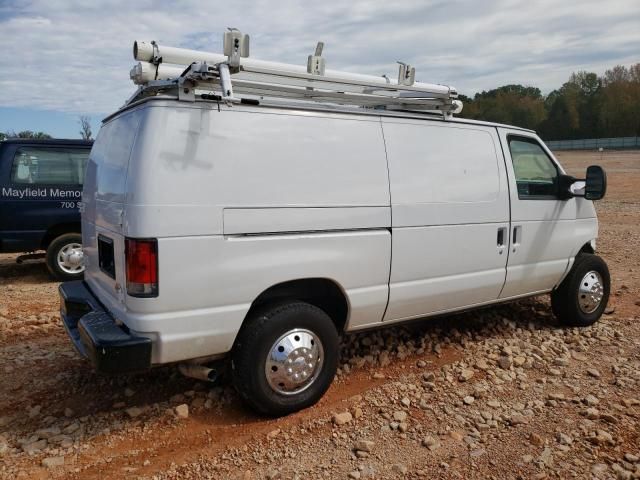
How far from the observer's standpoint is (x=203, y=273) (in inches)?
→ 128

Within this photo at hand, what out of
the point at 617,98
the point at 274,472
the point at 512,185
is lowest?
the point at 274,472

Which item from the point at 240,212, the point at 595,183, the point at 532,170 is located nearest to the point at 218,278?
the point at 240,212

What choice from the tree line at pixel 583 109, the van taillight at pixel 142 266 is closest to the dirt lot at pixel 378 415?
the van taillight at pixel 142 266

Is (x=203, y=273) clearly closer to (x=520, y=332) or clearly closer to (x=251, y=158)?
(x=251, y=158)

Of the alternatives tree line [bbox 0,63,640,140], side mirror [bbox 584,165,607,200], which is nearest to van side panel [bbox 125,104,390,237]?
side mirror [bbox 584,165,607,200]

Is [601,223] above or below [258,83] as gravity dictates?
below

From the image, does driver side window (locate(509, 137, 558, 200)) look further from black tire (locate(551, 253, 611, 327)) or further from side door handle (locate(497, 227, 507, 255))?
black tire (locate(551, 253, 611, 327))

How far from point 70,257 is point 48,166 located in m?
1.33

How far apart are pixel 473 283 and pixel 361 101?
69.2 inches

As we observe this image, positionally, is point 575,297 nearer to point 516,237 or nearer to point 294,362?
point 516,237

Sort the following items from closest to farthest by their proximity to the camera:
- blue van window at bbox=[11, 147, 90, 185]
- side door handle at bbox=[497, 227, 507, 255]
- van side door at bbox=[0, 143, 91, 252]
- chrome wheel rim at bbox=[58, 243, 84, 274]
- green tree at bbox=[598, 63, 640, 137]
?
side door handle at bbox=[497, 227, 507, 255]
van side door at bbox=[0, 143, 91, 252]
blue van window at bbox=[11, 147, 90, 185]
chrome wheel rim at bbox=[58, 243, 84, 274]
green tree at bbox=[598, 63, 640, 137]

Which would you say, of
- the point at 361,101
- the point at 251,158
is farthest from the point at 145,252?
the point at 361,101

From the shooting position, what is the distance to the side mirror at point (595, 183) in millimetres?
4969

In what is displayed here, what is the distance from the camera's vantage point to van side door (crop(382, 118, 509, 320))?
4.10m
